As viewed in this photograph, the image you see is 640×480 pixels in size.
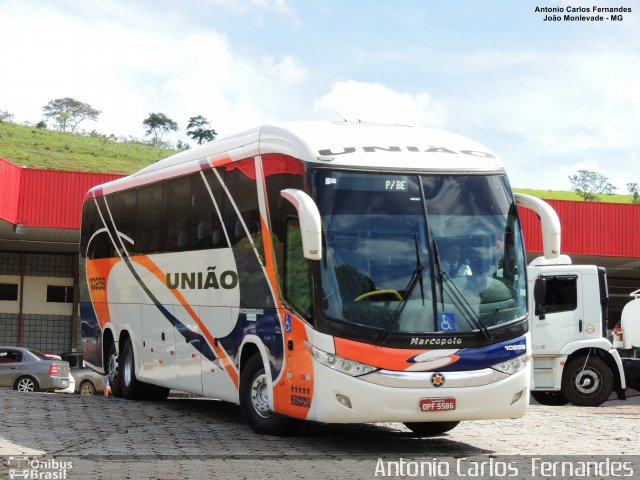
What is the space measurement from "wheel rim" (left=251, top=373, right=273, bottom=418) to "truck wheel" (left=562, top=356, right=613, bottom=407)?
8966 millimetres

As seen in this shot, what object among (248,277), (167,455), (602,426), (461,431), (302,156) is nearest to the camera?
(167,455)

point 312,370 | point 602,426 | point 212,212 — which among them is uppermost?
point 212,212

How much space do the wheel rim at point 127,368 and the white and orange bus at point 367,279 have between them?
410 cm

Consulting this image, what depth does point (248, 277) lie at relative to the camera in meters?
12.7

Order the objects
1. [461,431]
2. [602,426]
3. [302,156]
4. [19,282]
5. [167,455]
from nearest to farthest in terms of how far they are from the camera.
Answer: [167,455], [302,156], [461,431], [602,426], [19,282]

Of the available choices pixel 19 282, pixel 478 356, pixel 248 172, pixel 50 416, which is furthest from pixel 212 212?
pixel 19 282

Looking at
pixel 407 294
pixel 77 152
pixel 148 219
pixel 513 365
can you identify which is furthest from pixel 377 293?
pixel 77 152

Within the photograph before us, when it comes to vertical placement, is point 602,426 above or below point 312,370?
below

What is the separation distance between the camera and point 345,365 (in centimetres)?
1082

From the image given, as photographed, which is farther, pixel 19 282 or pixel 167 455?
pixel 19 282

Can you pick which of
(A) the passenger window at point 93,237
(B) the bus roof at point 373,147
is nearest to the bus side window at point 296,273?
(B) the bus roof at point 373,147

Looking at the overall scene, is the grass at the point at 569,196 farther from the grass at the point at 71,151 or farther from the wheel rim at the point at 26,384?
the wheel rim at the point at 26,384

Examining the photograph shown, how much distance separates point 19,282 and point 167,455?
30710mm

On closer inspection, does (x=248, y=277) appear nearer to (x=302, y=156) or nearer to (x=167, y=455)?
(x=302, y=156)
